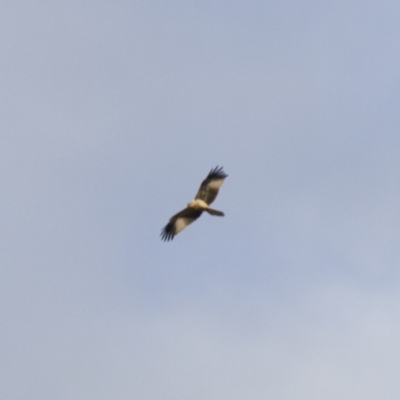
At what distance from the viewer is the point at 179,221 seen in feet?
178

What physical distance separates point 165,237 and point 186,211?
2407 millimetres

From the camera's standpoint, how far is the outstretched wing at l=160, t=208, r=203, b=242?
53.2 meters

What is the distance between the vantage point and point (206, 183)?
172 ft

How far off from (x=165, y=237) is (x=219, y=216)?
194 inches

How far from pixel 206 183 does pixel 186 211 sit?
166 centimetres

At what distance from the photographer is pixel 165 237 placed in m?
55.1

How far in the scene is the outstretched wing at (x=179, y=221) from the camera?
174 ft

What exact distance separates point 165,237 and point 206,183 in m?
3.99

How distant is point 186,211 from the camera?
53.2m

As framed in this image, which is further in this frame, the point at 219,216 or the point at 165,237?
the point at 165,237
